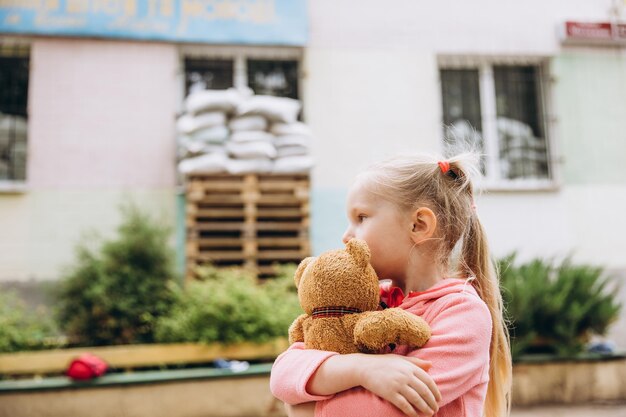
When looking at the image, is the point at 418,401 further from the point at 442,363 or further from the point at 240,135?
the point at 240,135

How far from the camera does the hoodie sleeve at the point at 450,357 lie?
1.15m

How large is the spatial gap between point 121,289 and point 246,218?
1.61 metres

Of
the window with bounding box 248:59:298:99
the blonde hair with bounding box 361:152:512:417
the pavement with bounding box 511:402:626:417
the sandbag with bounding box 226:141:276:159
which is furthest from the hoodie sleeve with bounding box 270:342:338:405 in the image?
the window with bounding box 248:59:298:99

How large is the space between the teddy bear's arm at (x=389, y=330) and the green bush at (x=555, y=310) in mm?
3852

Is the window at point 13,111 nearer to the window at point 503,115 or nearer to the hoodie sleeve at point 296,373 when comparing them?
the window at point 503,115

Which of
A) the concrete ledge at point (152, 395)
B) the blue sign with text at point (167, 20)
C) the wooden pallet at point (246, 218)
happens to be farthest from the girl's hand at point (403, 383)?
the blue sign with text at point (167, 20)

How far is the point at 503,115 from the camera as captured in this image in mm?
7570

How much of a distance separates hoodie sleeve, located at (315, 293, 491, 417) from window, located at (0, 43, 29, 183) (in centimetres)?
641

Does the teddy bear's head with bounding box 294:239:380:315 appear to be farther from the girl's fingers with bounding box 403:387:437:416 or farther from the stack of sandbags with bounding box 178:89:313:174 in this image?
the stack of sandbags with bounding box 178:89:313:174

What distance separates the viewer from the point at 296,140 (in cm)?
627

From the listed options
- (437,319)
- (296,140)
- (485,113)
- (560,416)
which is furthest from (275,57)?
(437,319)

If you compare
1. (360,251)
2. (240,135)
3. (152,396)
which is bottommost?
(152,396)

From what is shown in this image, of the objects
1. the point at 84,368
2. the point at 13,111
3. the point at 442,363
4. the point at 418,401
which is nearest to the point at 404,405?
the point at 418,401

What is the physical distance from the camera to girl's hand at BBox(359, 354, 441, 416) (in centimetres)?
110
